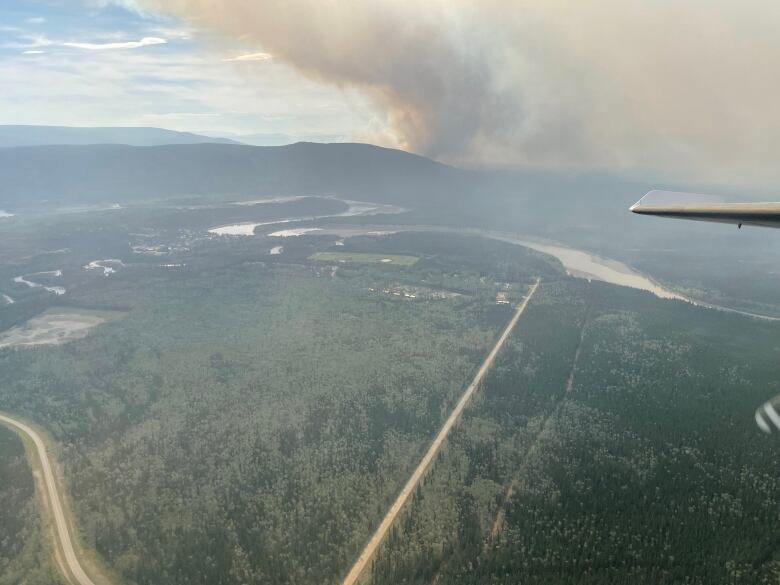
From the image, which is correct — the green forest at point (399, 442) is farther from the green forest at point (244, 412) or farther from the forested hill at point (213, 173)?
the forested hill at point (213, 173)

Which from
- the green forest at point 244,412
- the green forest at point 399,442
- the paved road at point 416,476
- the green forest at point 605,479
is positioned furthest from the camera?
the green forest at point 244,412

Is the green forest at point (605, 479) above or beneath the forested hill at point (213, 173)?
beneath

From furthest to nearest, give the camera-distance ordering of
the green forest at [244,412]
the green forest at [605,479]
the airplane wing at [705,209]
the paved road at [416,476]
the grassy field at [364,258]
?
1. the grassy field at [364,258]
2. the green forest at [244,412]
3. the paved road at [416,476]
4. the green forest at [605,479]
5. the airplane wing at [705,209]

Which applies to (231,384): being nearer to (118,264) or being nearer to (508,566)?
(508,566)

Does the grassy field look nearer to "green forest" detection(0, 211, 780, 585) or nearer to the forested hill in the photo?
"green forest" detection(0, 211, 780, 585)

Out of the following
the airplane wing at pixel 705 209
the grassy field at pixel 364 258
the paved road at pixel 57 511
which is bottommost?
the paved road at pixel 57 511

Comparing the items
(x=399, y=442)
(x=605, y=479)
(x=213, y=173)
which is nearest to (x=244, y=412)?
(x=399, y=442)

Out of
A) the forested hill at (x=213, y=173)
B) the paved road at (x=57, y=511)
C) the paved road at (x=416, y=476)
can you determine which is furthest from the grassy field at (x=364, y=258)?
the forested hill at (x=213, y=173)
